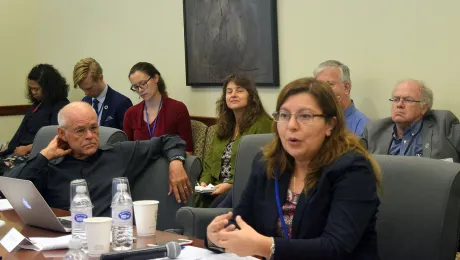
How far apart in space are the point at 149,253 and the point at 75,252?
0.24m

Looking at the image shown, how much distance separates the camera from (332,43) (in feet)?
13.8

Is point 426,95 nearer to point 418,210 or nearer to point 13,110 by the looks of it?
point 418,210

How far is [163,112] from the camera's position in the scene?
5.00m

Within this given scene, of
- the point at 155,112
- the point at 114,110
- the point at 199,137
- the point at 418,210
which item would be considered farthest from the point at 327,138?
the point at 114,110

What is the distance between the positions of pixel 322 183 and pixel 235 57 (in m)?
3.04

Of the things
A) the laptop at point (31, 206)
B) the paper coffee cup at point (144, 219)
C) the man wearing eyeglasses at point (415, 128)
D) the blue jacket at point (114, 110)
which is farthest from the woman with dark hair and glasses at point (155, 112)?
the paper coffee cup at point (144, 219)

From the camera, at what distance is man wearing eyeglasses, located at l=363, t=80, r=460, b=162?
3447 millimetres

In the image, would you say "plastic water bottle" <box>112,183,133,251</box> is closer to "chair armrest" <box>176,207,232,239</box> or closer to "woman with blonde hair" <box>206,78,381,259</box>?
"woman with blonde hair" <box>206,78,381,259</box>

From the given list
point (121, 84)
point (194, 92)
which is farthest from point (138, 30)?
point (194, 92)

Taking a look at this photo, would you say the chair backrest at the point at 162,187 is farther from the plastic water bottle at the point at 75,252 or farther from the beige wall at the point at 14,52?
the beige wall at the point at 14,52

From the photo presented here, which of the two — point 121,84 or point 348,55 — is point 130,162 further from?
point 121,84

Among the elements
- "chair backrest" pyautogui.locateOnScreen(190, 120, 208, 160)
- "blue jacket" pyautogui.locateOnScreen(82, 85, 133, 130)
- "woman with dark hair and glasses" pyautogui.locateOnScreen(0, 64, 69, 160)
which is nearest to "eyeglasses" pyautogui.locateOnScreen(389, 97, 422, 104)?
"chair backrest" pyautogui.locateOnScreen(190, 120, 208, 160)

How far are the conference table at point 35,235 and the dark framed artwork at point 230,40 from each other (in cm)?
238

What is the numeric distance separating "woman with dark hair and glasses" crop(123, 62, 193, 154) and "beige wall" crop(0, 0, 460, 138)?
1.41ft
